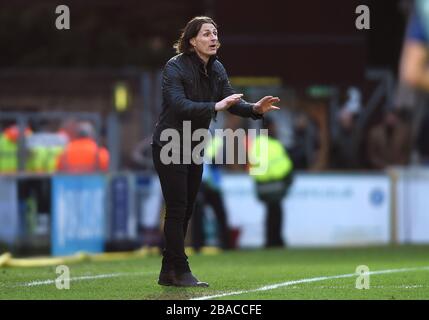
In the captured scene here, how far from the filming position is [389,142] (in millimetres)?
22609

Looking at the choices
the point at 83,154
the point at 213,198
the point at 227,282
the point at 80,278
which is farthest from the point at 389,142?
the point at 227,282

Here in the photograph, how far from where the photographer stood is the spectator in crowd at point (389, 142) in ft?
73.9

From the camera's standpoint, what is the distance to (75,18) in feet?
81.6

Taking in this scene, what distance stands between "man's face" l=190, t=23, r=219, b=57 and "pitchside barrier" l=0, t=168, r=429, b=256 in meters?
8.75

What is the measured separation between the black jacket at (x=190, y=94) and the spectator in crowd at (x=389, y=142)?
12.3 meters

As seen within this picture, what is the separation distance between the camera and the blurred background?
753 inches

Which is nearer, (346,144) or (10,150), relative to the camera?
(10,150)

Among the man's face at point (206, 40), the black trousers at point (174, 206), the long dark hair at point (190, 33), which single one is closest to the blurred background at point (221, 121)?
the black trousers at point (174, 206)

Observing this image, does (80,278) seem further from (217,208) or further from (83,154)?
(217,208)

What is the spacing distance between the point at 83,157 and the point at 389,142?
5749mm
